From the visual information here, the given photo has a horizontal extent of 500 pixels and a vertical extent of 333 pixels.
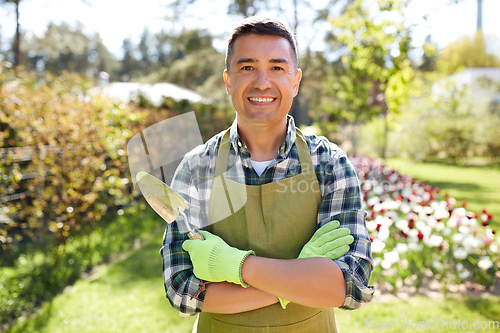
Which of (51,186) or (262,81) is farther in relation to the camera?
(51,186)

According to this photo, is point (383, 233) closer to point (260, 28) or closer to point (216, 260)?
point (216, 260)

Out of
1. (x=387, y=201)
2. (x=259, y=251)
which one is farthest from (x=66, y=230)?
(x=387, y=201)

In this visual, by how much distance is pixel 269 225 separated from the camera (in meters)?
1.30

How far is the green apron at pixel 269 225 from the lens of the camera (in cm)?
127

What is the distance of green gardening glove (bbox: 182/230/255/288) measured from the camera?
1.13 metres

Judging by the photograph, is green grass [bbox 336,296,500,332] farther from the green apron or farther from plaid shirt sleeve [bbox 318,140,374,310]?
plaid shirt sleeve [bbox 318,140,374,310]

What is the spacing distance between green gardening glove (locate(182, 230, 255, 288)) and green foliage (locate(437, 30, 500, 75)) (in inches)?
1723

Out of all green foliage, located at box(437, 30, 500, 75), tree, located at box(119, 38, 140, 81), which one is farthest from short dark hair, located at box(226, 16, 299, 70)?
green foliage, located at box(437, 30, 500, 75)

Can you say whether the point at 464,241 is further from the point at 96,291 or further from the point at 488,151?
the point at 488,151

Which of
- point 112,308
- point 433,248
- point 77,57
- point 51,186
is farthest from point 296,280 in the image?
point 77,57

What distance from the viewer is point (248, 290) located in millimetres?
1176

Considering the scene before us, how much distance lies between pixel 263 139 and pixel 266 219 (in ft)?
1.16

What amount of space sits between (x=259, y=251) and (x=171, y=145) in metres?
0.64

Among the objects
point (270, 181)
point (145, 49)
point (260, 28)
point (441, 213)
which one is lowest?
point (441, 213)
